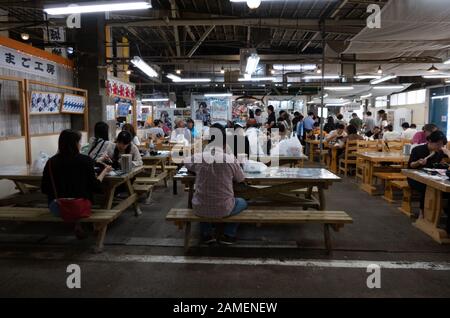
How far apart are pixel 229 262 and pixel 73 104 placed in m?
6.54

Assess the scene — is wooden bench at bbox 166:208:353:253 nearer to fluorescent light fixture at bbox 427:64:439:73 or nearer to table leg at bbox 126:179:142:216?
table leg at bbox 126:179:142:216

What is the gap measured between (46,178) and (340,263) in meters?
3.60

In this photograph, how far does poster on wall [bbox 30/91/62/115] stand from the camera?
7.21 metres

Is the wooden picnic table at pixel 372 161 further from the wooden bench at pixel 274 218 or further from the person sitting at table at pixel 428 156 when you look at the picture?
the wooden bench at pixel 274 218

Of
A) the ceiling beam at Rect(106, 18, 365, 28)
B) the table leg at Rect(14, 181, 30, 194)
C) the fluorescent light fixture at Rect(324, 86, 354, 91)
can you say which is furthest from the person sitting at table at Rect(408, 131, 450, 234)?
the fluorescent light fixture at Rect(324, 86, 354, 91)

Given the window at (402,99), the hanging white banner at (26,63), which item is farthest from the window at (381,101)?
the hanging white banner at (26,63)

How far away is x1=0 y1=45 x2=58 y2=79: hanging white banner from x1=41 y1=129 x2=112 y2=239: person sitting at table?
3.72 meters

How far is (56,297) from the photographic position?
10.9 feet

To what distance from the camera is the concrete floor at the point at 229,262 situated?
345 cm

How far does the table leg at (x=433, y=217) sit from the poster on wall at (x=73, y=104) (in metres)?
7.67

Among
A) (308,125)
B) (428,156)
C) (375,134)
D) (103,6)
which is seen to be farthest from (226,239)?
(308,125)

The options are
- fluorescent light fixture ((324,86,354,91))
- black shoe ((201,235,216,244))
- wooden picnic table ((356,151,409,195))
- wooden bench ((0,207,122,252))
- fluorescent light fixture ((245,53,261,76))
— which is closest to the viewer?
wooden bench ((0,207,122,252))
